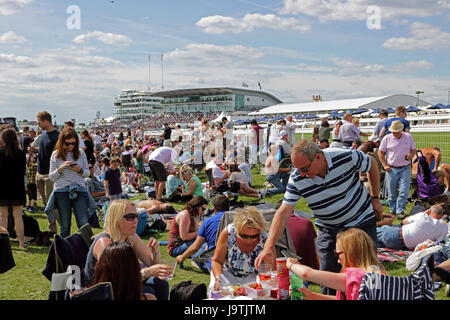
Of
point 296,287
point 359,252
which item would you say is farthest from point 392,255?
point 296,287

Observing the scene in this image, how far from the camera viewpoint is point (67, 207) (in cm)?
590

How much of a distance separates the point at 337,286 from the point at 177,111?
123328 millimetres

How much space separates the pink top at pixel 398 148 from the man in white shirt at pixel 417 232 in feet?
5.46

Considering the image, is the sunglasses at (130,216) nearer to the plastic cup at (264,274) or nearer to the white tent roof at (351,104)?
the plastic cup at (264,274)

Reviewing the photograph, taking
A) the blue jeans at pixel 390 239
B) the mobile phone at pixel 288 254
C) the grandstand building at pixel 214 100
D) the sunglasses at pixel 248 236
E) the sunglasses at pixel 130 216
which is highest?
the grandstand building at pixel 214 100

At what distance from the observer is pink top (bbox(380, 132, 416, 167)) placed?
7539 millimetres

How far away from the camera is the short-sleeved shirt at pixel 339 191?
3.47m

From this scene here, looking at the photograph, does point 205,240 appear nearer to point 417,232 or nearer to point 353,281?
point 353,281

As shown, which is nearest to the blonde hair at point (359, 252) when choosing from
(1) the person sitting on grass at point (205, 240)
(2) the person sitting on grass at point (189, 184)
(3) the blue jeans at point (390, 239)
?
(1) the person sitting on grass at point (205, 240)

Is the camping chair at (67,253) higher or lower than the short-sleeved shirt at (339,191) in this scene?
lower

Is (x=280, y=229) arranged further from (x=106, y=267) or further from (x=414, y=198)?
(x=414, y=198)

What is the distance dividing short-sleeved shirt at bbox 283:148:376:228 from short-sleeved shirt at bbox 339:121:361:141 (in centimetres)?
697
